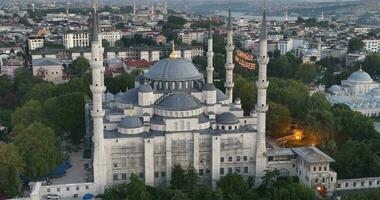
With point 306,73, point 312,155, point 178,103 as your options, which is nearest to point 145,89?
point 178,103

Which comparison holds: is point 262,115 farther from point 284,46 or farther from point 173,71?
point 284,46

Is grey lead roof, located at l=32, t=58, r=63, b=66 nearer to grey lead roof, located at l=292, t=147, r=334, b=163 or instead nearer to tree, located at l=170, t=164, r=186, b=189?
tree, located at l=170, t=164, r=186, b=189

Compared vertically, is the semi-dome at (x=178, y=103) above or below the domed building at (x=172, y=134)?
above

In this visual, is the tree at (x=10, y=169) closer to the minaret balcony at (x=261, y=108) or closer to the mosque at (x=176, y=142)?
the mosque at (x=176, y=142)

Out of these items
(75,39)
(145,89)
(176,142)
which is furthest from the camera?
(75,39)

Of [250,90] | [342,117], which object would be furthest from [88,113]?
[342,117]

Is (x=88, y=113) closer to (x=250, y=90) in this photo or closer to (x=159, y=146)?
(x=159, y=146)

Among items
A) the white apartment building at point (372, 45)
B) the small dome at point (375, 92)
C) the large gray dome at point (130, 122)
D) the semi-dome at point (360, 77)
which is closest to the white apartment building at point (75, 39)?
the semi-dome at point (360, 77)
